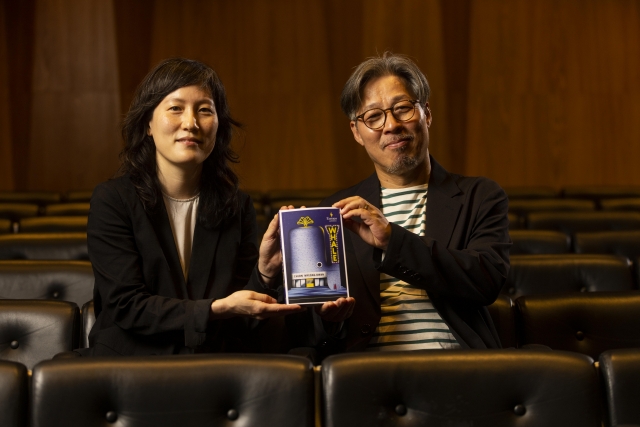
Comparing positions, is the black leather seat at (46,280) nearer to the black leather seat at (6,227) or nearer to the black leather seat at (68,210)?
the black leather seat at (6,227)

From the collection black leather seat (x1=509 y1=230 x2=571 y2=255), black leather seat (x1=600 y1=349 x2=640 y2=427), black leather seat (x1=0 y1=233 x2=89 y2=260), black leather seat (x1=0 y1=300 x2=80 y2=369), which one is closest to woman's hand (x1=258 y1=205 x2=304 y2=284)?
black leather seat (x1=0 y1=300 x2=80 y2=369)

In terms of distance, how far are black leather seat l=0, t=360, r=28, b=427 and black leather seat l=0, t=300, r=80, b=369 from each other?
0.59 metres

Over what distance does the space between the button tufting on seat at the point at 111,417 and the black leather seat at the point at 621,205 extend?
360 cm

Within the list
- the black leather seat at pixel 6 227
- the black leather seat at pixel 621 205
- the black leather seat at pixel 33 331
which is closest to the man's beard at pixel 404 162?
the black leather seat at pixel 33 331

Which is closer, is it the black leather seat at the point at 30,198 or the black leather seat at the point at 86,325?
the black leather seat at the point at 86,325

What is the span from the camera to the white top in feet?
6.49

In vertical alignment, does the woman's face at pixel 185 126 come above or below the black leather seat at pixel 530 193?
above

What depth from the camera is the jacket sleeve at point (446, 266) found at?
5.99ft

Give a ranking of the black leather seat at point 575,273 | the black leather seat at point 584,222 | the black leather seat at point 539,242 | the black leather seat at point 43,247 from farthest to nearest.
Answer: the black leather seat at point 584,222, the black leather seat at point 539,242, the black leather seat at point 43,247, the black leather seat at point 575,273

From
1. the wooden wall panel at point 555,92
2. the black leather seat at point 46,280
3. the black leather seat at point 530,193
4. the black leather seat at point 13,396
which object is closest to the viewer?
the black leather seat at point 13,396

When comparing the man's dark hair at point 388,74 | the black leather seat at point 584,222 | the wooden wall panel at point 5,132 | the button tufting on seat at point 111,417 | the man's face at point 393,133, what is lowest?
the button tufting on seat at point 111,417

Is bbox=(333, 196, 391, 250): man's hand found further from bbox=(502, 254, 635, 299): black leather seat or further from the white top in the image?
bbox=(502, 254, 635, 299): black leather seat

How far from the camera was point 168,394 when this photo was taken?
133 cm

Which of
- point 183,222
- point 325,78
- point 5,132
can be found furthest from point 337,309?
point 5,132
